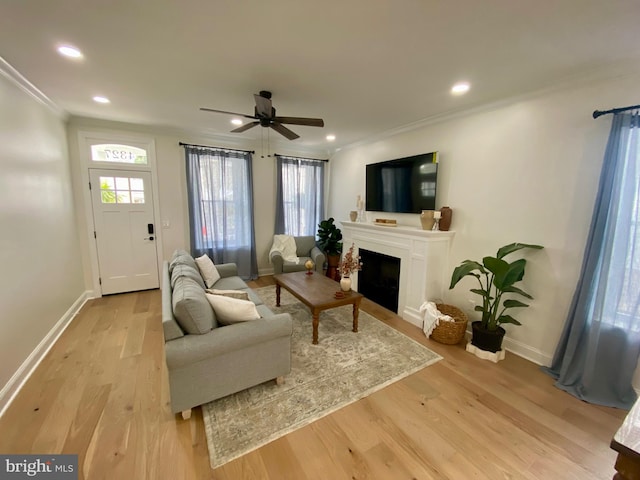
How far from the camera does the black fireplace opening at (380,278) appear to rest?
3789 millimetres

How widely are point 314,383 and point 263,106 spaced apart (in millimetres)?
2521

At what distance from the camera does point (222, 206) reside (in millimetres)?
4691

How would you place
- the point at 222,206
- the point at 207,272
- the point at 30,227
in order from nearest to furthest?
the point at 30,227 → the point at 207,272 → the point at 222,206

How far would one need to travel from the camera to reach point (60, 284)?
3092 millimetres

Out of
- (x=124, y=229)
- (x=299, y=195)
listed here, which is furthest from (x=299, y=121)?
(x=124, y=229)

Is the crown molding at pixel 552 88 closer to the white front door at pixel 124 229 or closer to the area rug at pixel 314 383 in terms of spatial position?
the area rug at pixel 314 383

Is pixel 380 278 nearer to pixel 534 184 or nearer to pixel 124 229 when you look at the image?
pixel 534 184

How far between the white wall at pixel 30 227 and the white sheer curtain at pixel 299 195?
3.09 meters

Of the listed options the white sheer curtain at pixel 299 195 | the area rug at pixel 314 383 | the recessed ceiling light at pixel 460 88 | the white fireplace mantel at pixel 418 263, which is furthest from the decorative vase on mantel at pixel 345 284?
the white sheer curtain at pixel 299 195

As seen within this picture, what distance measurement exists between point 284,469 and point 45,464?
4.51 feet

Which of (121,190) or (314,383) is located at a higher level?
(121,190)

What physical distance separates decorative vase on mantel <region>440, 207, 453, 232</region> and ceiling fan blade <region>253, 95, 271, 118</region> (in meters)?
2.33

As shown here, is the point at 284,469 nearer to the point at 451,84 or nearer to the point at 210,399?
the point at 210,399

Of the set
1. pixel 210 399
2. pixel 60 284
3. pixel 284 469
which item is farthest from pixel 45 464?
pixel 60 284
